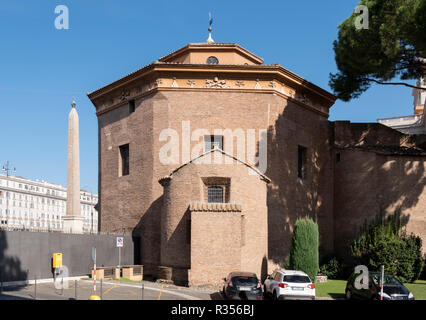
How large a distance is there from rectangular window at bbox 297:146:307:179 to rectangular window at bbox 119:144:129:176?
11589 mm

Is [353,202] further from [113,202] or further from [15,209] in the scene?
[15,209]

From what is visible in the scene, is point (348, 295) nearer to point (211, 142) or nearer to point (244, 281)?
point (244, 281)

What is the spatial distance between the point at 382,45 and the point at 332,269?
13725mm

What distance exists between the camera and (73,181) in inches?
1100

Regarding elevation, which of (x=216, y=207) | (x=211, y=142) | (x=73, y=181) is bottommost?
(x=216, y=207)

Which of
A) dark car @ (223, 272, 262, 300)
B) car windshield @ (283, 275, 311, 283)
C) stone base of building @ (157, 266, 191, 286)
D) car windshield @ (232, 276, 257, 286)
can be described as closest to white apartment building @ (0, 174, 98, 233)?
stone base of building @ (157, 266, 191, 286)

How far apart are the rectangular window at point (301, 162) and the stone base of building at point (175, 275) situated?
38.7 feet

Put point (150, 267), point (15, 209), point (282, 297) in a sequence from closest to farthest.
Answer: point (282, 297) → point (150, 267) → point (15, 209)

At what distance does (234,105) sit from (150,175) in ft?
22.3

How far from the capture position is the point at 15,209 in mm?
97625

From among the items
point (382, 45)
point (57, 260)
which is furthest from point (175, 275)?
point (382, 45)

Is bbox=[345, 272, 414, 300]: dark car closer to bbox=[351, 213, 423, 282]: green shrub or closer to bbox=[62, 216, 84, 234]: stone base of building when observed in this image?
bbox=[351, 213, 423, 282]: green shrub

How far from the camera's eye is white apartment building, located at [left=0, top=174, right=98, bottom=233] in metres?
A: 95.2
